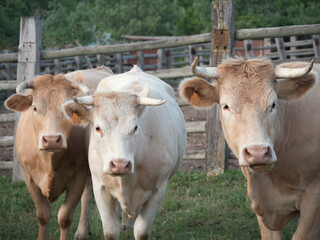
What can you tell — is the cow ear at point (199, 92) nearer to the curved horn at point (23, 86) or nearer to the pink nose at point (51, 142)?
the pink nose at point (51, 142)

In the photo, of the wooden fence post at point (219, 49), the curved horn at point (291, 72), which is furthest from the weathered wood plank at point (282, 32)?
the curved horn at point (291, 72)

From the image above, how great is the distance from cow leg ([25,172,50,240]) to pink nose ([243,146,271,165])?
2.62 meters

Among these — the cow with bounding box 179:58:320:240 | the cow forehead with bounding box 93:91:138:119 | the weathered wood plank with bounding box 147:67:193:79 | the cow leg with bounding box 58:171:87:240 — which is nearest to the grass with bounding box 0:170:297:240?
the cow leg with bounding box 58:171:87:240

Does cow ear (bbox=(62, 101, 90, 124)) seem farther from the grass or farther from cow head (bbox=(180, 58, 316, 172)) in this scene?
the grass

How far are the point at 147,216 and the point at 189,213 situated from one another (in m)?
1.49

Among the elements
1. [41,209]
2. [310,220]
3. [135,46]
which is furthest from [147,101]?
[135,46]

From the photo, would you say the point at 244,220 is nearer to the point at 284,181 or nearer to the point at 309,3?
the point at 284,181

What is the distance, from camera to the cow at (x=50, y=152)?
16.7 feet

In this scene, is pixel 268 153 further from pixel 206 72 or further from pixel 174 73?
pixel 174 73

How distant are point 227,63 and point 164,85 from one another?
1929mm

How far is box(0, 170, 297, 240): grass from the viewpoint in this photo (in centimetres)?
552

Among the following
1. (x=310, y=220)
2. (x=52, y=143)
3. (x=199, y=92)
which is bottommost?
(x=310, y=220)

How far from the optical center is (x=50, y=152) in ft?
16.3

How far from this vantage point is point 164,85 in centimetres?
600
